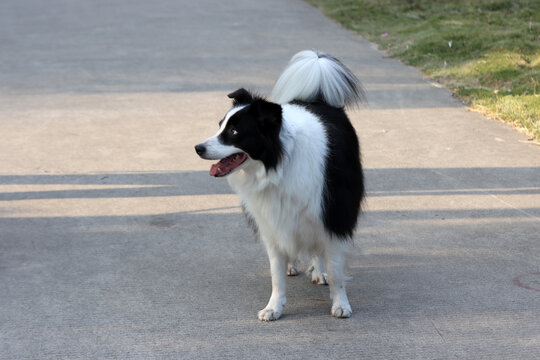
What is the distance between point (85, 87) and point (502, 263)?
24.1ft

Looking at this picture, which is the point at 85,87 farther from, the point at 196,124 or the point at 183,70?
the point at 196,124

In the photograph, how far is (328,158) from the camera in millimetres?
3883

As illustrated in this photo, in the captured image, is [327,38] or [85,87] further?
[327,38]

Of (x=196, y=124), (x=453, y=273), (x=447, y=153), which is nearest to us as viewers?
(x=453, y=273)

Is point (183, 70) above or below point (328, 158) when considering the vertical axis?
below

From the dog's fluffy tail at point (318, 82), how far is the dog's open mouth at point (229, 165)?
1.08 meters

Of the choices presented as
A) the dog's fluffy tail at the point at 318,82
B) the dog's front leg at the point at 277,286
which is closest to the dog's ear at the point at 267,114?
the dog's front leg at the point at 277,286

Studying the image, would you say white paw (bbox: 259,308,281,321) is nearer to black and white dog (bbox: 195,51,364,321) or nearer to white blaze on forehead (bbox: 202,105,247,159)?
black and white dog (bbox: 195,51,364,321)

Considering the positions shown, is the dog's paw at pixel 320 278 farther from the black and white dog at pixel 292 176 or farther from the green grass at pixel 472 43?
the green grass at pixel 472 43

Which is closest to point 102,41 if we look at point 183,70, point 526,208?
point 183,70

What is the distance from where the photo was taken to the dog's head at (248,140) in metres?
3.58

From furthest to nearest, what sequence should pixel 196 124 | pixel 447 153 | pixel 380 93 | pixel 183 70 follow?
pixel 183 70 < pixel 380 93 < pixel 196 124 < pixel 447 153

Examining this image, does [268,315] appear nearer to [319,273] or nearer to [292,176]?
[319,273]

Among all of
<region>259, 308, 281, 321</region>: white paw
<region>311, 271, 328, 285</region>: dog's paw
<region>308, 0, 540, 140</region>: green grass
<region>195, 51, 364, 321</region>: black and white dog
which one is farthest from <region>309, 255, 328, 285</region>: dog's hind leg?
<region>308, 0, 540, 140</region>: green grass
